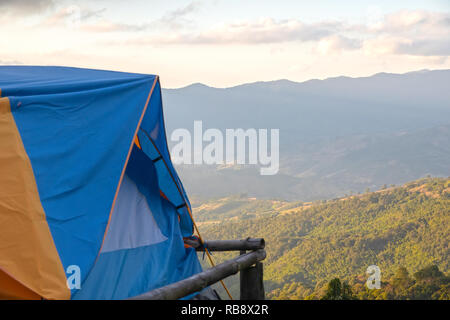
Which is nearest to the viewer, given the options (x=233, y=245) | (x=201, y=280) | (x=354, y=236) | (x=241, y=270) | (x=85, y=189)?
(x=85, y=189)

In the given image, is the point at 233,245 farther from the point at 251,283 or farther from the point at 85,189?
the point at 85,189

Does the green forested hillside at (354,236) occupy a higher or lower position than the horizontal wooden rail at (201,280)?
lower

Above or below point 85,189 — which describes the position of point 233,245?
below

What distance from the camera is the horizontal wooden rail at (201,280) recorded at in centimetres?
313

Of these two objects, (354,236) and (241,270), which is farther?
(354,236)

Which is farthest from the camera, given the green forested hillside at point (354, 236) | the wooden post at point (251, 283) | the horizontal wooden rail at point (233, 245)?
the green forested hillside at point (354, 236)

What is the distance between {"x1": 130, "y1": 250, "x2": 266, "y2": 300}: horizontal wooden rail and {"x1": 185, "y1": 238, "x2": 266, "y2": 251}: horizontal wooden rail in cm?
7

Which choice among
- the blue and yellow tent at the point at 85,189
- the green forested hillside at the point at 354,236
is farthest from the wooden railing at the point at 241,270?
the green forested hillside at the point at 354,236

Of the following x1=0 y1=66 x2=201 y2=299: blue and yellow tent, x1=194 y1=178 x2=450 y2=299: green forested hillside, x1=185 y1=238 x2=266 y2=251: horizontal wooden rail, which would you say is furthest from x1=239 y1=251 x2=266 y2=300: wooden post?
x1=194 y1=178 x2=450 y2=299: green forested hillside

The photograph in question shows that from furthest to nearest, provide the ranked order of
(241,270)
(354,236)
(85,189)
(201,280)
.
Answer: (354,236) < (241,270) < (201,280) < (85,189)

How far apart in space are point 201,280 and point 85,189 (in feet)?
3.48

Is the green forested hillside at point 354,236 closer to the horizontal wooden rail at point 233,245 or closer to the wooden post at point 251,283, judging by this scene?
the horizontal wooden rail at point 233,245

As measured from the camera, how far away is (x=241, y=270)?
4.63m

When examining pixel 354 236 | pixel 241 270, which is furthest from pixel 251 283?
pixel 354 236
